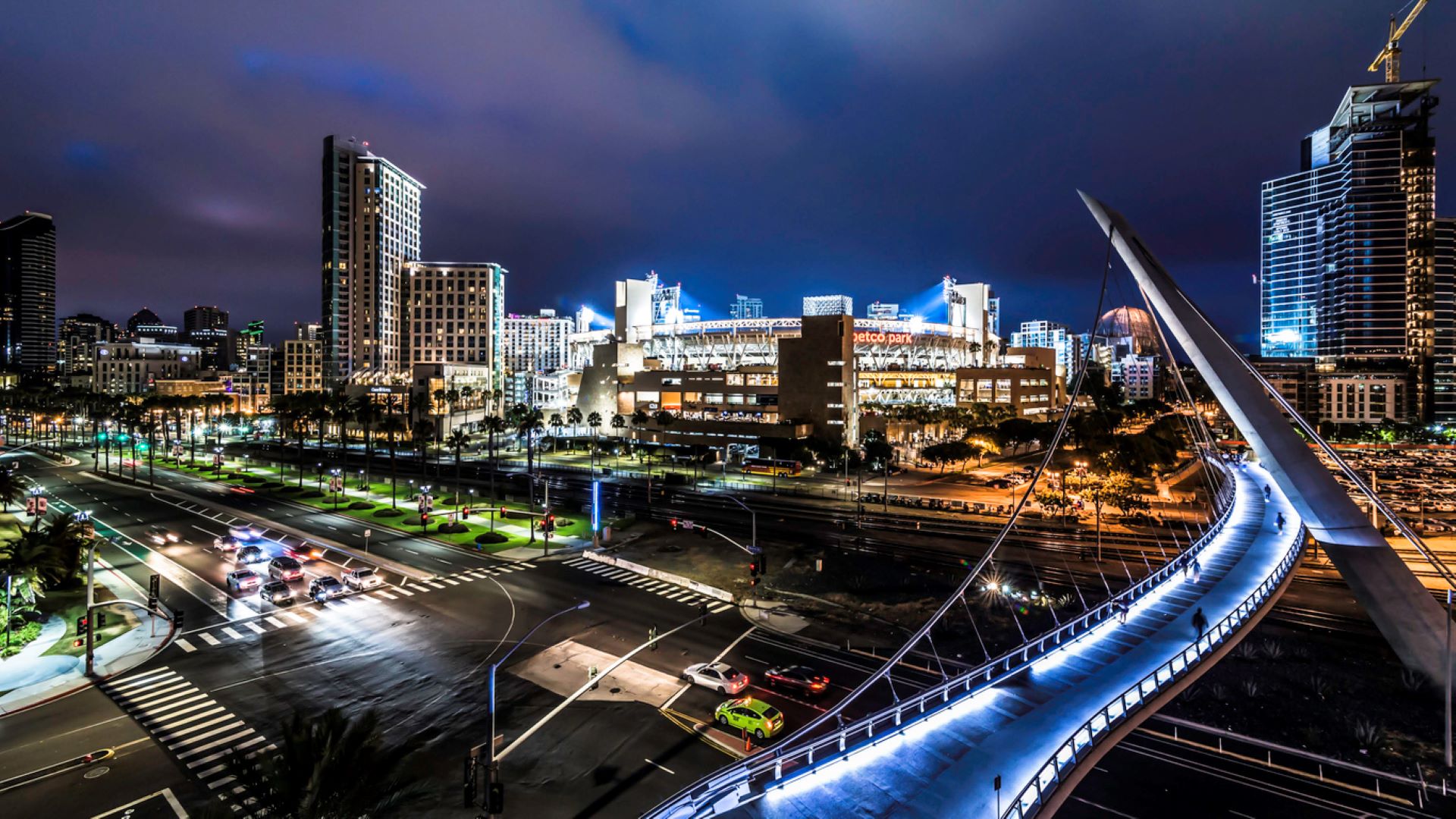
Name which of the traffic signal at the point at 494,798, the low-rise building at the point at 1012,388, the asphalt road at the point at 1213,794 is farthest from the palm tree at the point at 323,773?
the low-rise building at the point at 1012,388

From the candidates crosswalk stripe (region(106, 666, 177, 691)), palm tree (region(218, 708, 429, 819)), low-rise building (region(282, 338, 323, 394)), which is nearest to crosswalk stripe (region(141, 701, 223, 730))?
crosswalk stripe (region(106, 666, 177, 691))

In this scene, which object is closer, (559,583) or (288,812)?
(288,812)

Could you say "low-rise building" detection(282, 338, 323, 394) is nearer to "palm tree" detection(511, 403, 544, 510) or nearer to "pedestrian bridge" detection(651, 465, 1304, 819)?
"palm tree" detection(511, 403, 544, 510)

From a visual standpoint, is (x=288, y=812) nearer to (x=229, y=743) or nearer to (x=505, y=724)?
(x=505, y=724)

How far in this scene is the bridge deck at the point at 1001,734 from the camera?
1555cm

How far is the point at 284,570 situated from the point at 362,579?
5.67m

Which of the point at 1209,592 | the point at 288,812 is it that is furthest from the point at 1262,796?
the point at 288,812

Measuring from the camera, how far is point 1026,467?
99.8m

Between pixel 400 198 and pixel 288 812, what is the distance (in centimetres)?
20592

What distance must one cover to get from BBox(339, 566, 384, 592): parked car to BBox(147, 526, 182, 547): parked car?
2273cm

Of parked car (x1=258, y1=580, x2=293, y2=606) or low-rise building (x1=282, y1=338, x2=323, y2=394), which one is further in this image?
low-rise building (x1=282, y1=338, x2=323, y2=394)

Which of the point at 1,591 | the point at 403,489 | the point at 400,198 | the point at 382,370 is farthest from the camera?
the point at 400,198

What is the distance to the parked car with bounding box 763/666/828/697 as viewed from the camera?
28.1 meters

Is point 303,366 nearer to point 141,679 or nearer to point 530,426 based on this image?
point 530,426
